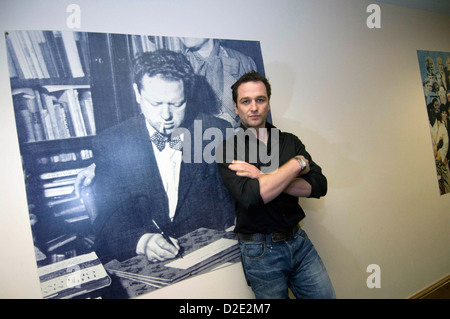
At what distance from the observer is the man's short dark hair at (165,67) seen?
1.32 meters

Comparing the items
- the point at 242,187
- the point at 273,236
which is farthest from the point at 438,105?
the point at 242,187

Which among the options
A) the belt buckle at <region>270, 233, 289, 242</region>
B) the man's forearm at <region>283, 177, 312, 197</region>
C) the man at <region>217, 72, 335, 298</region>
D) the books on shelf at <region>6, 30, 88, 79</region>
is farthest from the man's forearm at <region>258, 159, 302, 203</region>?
the books on shelf at <region>6, 30, 88, 79</region>

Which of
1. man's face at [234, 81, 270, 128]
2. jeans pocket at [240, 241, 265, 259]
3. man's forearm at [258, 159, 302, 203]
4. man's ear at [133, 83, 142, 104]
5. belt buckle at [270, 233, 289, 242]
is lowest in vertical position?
jeans pocket at [240, 241, 265, 259]

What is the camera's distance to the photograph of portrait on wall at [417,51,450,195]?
249 centimetres

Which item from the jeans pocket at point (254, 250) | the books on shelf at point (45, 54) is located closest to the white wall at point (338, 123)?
the books on shelf at point (45, 54)

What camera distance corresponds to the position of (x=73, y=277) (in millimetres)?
1146

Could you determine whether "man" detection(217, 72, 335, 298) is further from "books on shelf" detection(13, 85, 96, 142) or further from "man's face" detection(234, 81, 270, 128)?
"books on shelf" detection(13, 85, 96, 142)

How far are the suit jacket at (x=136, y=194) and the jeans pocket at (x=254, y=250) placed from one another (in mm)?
222

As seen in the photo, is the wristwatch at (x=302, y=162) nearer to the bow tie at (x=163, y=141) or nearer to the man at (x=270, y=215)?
the man at (x=270, y=215)

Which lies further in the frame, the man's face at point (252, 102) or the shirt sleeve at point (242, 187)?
the man's face at point (252, 102)

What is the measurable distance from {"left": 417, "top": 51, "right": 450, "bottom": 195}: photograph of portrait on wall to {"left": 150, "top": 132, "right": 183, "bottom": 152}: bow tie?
276 cm
